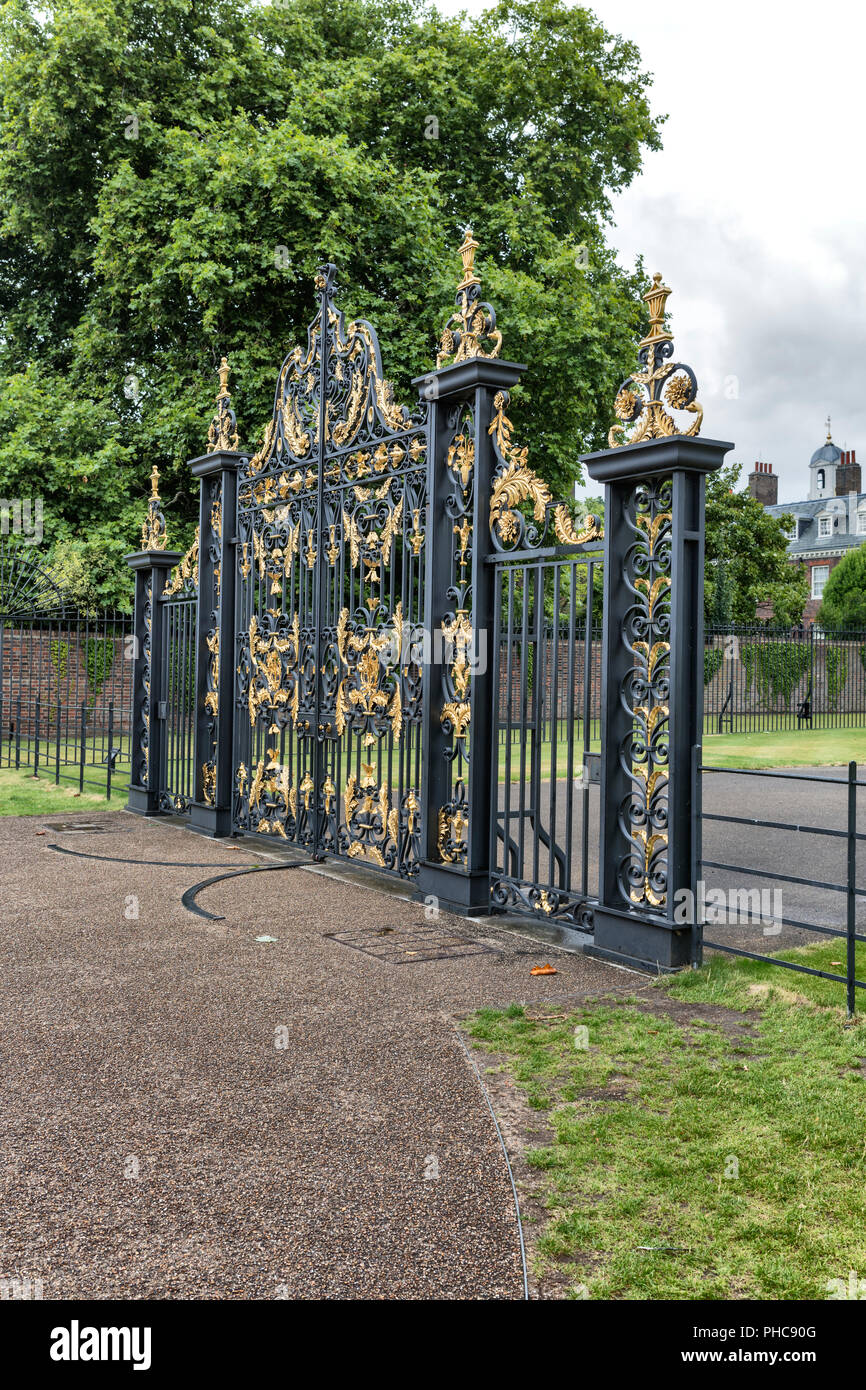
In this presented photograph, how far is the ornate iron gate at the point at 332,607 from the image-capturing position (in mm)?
7754

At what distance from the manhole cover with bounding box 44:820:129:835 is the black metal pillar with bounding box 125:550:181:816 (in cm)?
82

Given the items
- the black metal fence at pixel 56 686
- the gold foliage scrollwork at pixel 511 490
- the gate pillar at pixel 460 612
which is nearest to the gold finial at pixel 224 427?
the gate pillar at pixel 460 612

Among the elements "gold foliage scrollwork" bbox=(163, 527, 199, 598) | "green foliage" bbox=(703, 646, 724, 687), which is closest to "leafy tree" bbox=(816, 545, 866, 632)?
"green foliage" bbox=(703, 646, 724, 687)

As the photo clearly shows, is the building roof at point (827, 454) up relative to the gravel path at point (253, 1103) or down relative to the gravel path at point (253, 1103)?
up

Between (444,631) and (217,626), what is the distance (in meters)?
3.74

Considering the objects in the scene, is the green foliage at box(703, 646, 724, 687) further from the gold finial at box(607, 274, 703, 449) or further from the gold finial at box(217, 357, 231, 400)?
the gold finial at box(607, 274, 703, 449)

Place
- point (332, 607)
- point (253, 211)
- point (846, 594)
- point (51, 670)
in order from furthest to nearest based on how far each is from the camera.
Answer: point (846, 594) < point (51, 670) < point (253, 211) < point (332, 607)

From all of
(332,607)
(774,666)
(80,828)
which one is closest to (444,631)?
(332,607)

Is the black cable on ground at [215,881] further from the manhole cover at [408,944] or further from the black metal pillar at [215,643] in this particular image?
the black metal pillar at [215,643]

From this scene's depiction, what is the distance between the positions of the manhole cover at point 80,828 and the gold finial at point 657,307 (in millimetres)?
7051

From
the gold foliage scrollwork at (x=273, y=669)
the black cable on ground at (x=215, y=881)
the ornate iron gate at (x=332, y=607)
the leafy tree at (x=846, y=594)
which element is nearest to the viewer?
the black cable on ground at (x=215, y=881)

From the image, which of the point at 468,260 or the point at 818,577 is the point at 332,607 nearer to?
the point at 468,260

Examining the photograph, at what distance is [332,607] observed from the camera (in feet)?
28.8

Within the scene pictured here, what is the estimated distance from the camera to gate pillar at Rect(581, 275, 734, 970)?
5504 mm
